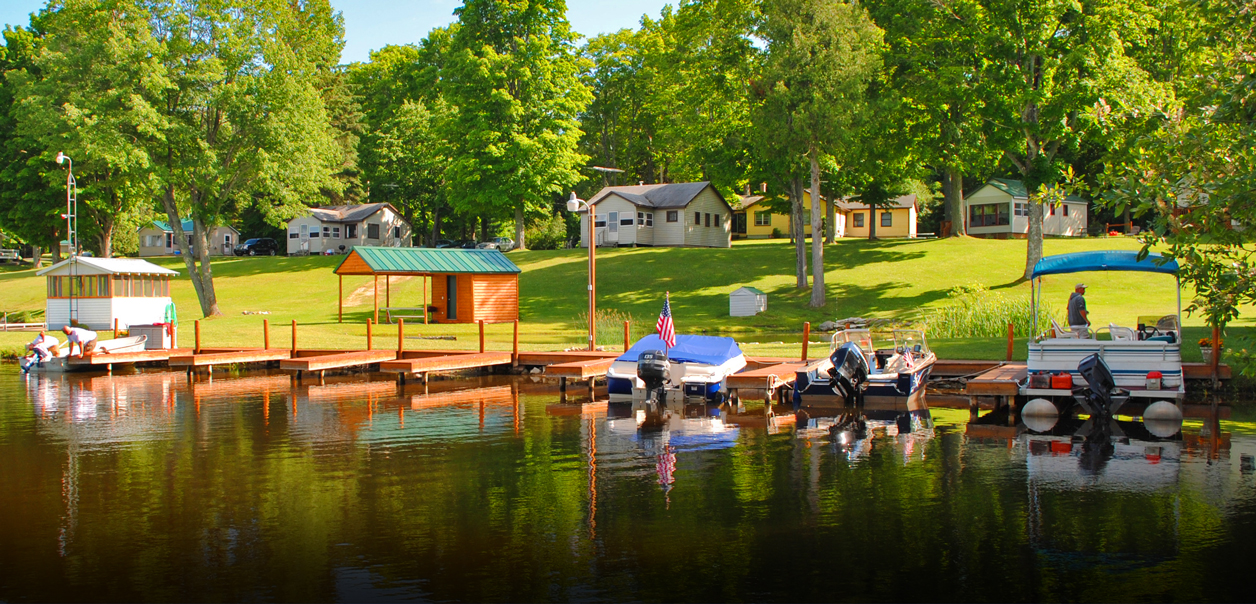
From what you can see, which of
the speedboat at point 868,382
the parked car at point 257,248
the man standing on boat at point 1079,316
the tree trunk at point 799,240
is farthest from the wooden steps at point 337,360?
the parked car at point 257,248

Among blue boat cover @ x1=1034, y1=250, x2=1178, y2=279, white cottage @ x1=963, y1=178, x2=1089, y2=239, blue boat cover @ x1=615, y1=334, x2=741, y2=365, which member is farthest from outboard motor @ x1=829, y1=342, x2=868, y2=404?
white cottage @ x1=963, y1=178, x2=1089, y2=239

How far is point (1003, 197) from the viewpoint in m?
62.8

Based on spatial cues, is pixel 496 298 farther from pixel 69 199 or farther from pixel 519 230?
pixel 519 230

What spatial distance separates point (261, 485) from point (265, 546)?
3163 millimetres

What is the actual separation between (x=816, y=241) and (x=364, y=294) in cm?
2525

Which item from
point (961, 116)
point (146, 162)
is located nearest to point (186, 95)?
point (146, 162)

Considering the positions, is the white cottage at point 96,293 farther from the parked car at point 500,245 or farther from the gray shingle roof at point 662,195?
the parked car at point 500,245

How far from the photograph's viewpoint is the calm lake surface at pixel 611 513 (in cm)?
889

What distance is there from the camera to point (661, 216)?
6350cm

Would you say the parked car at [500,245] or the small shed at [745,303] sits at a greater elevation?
the parked car at [500,245]

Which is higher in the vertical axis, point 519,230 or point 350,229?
point 350,229

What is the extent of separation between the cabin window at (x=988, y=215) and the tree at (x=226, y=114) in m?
43.2

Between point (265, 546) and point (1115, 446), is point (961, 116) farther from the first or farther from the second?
point (265, 546)

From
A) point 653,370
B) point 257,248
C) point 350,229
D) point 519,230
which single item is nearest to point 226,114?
point 519,230
